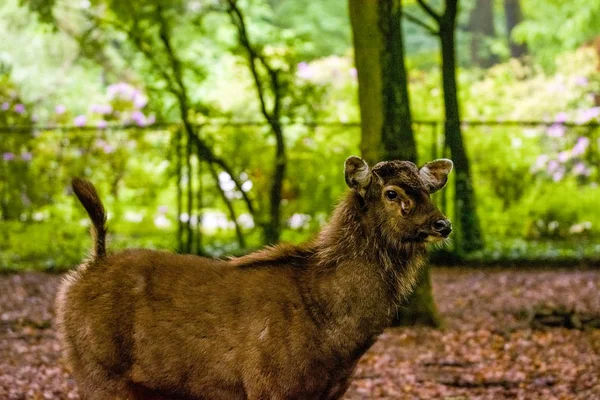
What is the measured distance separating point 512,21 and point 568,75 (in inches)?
407

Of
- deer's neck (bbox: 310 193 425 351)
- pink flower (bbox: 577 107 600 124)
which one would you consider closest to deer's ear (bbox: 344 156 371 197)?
deer's neck (bbox: 310 193 425 351)

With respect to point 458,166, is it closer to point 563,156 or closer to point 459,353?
point 563,156

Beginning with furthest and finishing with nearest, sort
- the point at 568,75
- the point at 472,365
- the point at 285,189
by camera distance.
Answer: the point at 568,75 < the point at 285,189 < the point at 472,365

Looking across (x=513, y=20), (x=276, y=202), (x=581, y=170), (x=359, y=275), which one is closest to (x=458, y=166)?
(x=581, y=170)

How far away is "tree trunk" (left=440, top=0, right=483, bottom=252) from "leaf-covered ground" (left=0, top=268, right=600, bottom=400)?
2.52 metres

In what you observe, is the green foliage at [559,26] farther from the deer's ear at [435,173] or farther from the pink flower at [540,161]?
the deer's ear at [435,173]

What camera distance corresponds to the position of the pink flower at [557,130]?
50.4ft

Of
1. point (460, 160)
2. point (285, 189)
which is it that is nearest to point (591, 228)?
point (460, 160)

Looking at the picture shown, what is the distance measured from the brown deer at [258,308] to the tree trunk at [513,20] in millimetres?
31026

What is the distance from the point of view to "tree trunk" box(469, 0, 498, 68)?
37562mm

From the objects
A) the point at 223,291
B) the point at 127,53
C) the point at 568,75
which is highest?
the point at 127,53

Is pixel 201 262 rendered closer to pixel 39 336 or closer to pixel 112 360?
pixel 112 360

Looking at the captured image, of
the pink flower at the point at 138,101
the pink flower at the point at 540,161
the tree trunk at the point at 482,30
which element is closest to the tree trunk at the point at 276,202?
the pink flower at the point at 138,101

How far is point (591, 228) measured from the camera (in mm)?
15508
